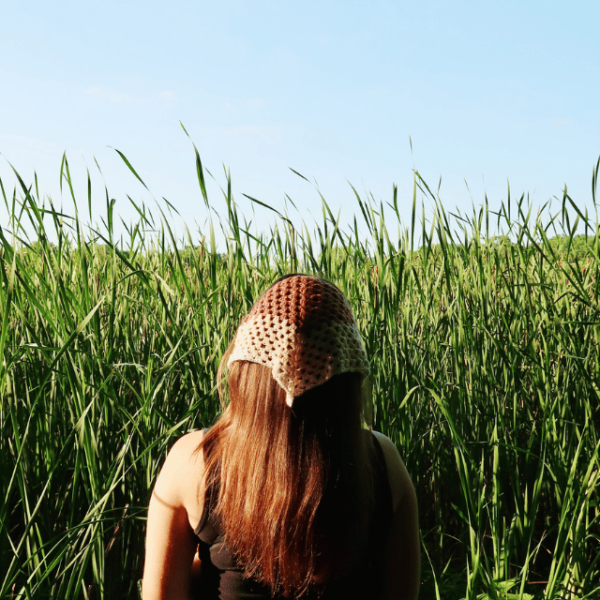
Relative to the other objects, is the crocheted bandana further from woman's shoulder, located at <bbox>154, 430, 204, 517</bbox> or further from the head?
woman's shoulder, located at <bbox>154, 430, 204, 517</bbox>

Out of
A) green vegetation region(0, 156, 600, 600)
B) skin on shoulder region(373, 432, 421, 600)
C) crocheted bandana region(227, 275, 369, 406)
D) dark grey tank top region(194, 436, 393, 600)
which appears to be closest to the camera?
crocheted bandana region(227, 275, 369, 406)

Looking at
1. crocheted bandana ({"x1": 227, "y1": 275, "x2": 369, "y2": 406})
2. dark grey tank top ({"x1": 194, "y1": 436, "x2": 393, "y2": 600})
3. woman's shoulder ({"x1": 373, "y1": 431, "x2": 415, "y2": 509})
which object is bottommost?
dark grey tank top ({"x1": 194, "y1": 436, "x2": 393, "y2": 600})

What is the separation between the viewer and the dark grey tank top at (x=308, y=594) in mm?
1083

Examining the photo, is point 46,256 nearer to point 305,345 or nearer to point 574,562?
point 305,345

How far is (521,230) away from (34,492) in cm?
174

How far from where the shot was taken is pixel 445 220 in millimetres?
2047

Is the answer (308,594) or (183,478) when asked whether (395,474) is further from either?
(183,478)

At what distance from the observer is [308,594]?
1066 millimetres

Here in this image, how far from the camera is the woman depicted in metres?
0.98

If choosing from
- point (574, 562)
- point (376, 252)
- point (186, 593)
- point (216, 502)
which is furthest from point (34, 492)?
point (574, 562)

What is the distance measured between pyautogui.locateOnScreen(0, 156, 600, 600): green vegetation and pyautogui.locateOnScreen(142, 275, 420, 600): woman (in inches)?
12.8

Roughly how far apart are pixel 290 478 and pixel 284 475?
12 mm

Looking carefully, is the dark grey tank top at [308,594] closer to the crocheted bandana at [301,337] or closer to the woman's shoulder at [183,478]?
the woman's shoulder at [183,478]

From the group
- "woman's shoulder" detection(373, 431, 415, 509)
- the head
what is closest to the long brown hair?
the head
